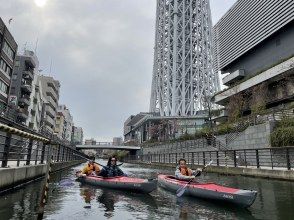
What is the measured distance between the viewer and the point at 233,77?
61938 mm

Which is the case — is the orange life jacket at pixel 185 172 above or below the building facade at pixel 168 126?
below

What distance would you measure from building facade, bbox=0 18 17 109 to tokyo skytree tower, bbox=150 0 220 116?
245 feet

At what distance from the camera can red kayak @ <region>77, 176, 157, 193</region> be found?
13352 millimetres

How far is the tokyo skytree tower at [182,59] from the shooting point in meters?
122

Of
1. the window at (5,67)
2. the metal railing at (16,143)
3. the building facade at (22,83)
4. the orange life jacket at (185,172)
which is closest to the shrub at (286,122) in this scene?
the orange life jacket at (185,172)

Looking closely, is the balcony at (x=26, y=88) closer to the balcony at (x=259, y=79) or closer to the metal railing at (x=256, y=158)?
the metal railing at (x=256, y=158)

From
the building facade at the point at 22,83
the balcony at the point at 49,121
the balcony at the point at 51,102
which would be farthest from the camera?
the balcony at the point at 51,102

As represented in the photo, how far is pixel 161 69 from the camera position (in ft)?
431

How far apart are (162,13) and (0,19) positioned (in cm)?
10103

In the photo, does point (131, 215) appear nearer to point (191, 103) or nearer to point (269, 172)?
point (269, 172)

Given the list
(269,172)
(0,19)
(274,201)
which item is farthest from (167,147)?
(274,201)

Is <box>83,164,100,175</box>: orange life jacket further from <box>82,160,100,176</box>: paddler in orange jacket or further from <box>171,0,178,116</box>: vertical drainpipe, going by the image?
<box>171,0,178,116</box>: vertical drainpipe

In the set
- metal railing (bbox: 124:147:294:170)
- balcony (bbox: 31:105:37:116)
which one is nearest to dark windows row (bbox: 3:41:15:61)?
balcony (bbox: 31:105:37:116)

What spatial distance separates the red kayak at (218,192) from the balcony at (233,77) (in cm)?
4930
